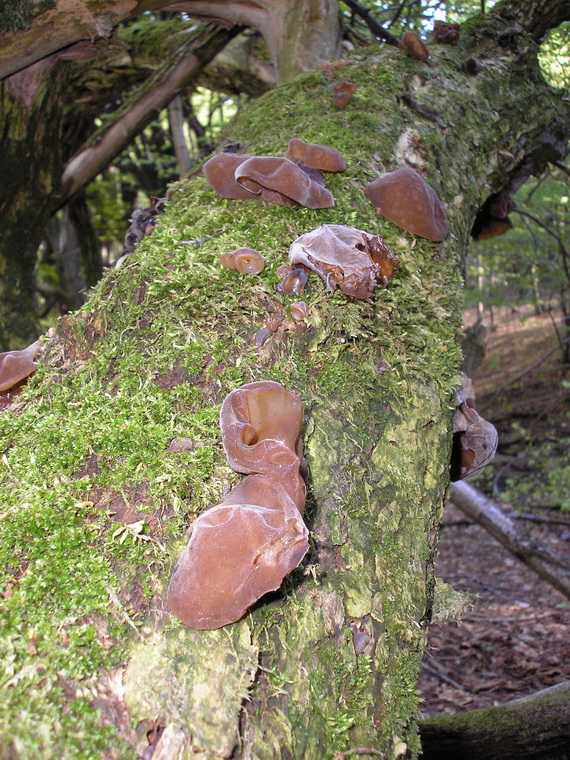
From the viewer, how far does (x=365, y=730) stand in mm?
1206

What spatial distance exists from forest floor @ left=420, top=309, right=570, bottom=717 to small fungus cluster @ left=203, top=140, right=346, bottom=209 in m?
1.85

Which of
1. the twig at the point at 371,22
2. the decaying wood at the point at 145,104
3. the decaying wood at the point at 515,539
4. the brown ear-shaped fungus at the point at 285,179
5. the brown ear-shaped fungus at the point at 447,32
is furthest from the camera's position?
the twig at the point at 371,22

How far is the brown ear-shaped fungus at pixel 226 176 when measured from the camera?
2.12 m

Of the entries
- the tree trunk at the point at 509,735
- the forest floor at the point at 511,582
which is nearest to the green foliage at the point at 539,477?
the forest floor at the point at 511,582

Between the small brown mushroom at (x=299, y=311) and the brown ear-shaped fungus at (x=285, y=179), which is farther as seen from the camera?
the brown ear-shaped fungus at (x=285, y=179)

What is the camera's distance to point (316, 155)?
2205mm

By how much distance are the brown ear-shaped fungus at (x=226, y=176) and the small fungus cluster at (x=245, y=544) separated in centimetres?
127

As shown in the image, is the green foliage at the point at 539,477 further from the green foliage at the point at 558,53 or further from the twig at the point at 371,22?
the twig at the point at 371,22

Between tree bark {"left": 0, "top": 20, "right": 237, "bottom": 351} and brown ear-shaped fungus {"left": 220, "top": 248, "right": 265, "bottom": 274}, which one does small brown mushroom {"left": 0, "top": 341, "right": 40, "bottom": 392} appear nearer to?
brown ear-shaped fungus {"left": 220, "top": 248, "right": 265, "bottom": 274}

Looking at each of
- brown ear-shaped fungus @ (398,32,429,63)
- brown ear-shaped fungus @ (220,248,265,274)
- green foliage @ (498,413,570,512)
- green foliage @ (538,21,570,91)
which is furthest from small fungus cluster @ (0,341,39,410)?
green foliage @ (498,413,570,512)

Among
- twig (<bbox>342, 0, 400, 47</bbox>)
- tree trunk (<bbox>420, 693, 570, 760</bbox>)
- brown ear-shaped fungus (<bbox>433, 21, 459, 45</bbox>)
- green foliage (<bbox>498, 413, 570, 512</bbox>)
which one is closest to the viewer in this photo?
tree trunk (<bbox>420, 693, 570, 760</bbox>)

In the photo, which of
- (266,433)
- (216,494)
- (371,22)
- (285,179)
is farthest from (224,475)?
(371,22)

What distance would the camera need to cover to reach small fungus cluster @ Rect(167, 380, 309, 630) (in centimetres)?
111

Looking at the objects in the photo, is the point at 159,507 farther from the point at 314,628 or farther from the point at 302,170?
the point at 302,170
